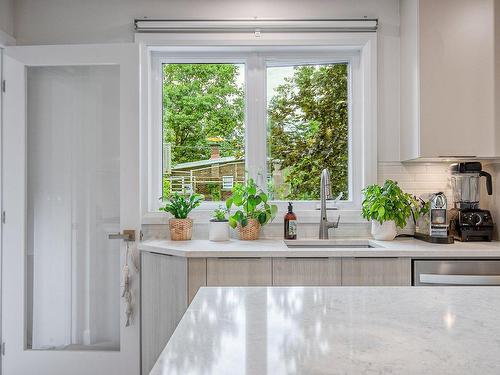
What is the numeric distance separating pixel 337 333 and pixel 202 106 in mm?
2341

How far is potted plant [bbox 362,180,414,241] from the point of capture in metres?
2.48

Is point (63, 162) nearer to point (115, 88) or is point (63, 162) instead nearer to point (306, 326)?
point (115, 88)

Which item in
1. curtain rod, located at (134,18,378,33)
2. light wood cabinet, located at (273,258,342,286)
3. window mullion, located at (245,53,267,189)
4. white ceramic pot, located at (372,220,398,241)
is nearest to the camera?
light wood cabinet, located at (273,258,342,286)

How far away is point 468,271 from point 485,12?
1462mm

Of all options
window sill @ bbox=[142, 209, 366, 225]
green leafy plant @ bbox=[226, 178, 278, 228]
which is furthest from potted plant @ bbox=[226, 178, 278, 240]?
window sill @ bbox=[142, 209, 366, 225]

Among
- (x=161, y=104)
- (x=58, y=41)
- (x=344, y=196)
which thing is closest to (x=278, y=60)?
(x=161, y=104)

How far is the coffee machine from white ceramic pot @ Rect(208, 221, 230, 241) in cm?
139

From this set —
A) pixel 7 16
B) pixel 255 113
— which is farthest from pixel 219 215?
pixel 7 16

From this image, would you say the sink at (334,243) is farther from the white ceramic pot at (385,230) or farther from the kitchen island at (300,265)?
the kitchen island at (300,265)

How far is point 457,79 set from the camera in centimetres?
244

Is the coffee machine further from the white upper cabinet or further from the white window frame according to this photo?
the white window frame

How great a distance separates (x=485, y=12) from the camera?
2422mm

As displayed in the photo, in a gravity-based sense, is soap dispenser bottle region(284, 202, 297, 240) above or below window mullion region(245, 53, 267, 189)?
below

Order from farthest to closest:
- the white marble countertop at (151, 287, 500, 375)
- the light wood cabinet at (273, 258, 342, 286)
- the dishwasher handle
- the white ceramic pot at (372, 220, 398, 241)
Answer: the white ceramic pot at (372, 220, 398, 241), the light wood cabinet at (273, 258, 342, 286), the dishwasher handle, the white marble countertop at (151, 287, 500, 375)
